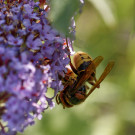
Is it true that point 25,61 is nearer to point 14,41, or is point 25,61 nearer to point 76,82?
point 14,41

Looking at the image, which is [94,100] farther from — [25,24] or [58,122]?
[25,24]

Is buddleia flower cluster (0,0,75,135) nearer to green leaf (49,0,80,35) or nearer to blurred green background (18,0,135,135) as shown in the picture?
green leaf (49,0,80,35)

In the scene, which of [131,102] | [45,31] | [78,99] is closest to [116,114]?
[131,102]

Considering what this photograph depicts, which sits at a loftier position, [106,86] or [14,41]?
[14,41]

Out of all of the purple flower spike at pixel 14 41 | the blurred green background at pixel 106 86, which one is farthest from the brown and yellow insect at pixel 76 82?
the blurred green background at pixel 106 86

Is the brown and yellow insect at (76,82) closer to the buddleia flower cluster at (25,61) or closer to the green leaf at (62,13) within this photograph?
the buddleia flower cluster at (25,61)

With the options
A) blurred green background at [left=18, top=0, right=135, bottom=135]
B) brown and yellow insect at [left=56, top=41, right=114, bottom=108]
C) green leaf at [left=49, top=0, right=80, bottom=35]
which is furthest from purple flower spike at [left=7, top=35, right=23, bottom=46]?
blurred green background at [left=18, top=0, right=135, bottom=135]

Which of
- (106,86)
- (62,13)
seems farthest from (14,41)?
(106,86)
